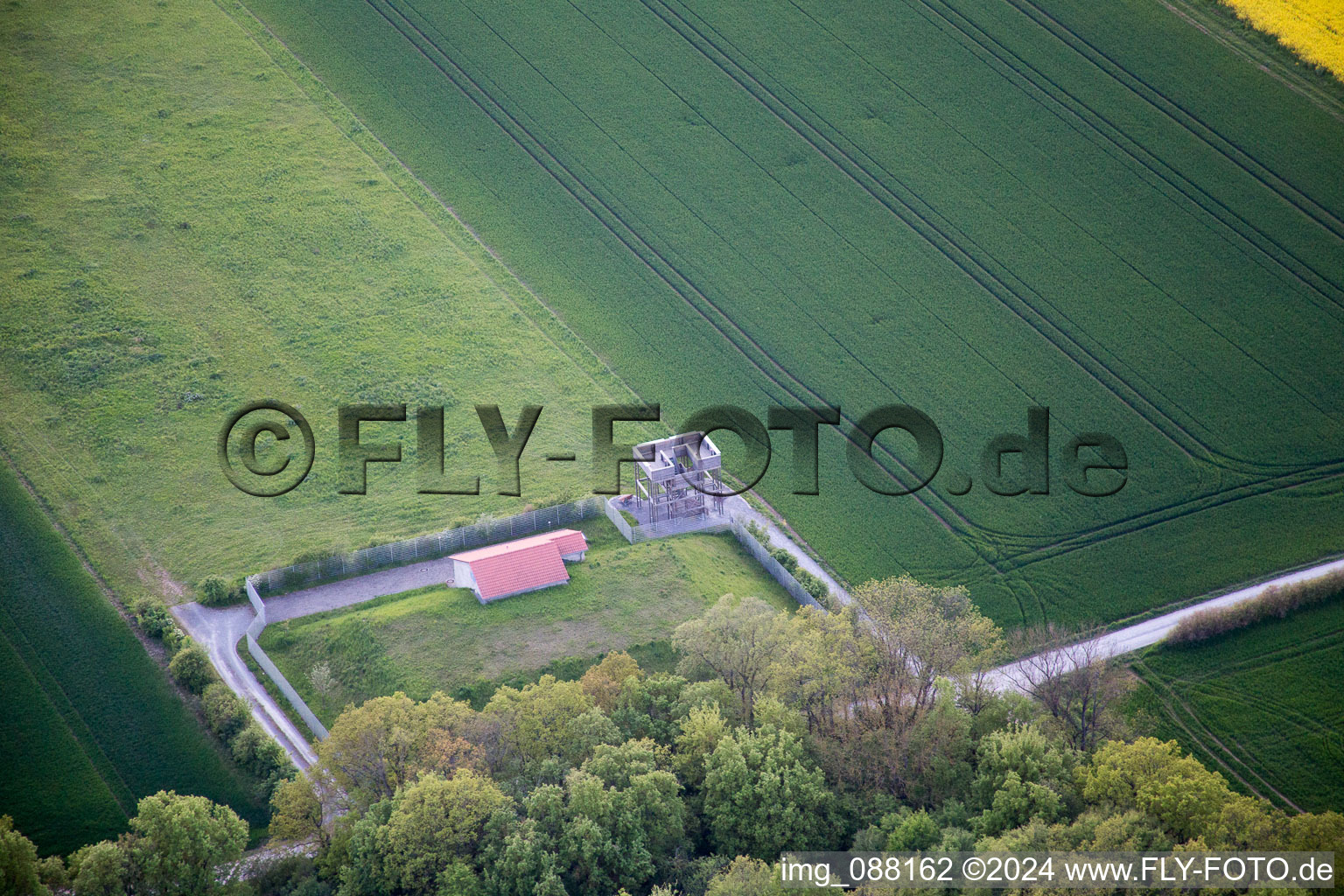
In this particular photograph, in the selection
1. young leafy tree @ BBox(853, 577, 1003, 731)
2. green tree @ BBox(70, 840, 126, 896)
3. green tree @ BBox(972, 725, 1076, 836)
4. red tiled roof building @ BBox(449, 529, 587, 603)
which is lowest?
green tree @ BBox(70, 840, 126, 896)

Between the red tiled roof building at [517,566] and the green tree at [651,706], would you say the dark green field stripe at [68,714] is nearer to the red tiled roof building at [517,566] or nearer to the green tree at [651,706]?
the red tiled roof building at [517,566]

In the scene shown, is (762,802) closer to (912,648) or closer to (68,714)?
(912,648)

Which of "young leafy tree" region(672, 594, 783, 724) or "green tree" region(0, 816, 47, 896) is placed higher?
"young leafy tree" region(672, 594, 783, 724)

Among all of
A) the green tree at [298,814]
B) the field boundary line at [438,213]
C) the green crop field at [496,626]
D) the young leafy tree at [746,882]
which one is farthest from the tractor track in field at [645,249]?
the green tree at [298,814]

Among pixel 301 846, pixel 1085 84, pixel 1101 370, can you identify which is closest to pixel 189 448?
pixel 301 846

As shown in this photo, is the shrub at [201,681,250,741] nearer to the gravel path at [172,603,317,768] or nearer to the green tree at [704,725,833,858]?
the gravel path at [172,603,317,768]

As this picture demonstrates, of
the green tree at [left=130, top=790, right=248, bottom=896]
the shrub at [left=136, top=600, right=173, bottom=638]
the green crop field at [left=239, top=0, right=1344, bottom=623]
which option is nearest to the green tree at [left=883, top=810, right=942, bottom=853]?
the green crop field at [left=239, top=0, right=1344, bottom=623]
